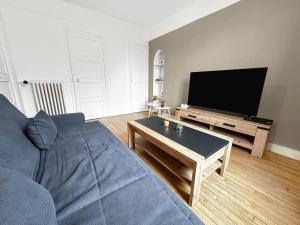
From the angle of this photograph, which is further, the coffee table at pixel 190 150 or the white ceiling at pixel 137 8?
the white ceiling at pixel 137 8

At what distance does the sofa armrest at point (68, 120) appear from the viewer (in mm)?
1687

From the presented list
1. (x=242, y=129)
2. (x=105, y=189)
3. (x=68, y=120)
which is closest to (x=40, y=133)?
(x=68, y=120)

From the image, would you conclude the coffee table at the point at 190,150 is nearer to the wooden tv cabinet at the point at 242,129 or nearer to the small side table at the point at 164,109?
the wooden tv cabinet at the point at 242,129

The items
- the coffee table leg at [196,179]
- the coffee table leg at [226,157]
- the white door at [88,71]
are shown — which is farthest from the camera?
the white door at [88,71]

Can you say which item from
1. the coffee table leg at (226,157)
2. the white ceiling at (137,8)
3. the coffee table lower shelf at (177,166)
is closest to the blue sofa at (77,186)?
the coffee table lower shelf at (177,166)

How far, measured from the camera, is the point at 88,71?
3186 millimetres

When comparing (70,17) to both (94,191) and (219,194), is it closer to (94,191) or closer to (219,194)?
(94,191)

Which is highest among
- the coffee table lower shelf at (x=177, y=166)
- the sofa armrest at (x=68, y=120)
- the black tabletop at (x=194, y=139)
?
the sofa armrest at (x=68, y=120)

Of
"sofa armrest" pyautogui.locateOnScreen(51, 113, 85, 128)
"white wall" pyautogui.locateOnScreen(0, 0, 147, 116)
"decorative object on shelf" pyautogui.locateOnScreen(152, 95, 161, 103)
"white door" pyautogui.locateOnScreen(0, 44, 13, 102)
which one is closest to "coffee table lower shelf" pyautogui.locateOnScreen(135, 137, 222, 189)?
"sofa armrest" pyautogui.locateOnScreen(51, 113, 85, 128)

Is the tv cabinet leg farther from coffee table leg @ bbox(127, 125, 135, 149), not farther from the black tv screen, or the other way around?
coffee table leg @ bbox(127, 125, 135, 149)

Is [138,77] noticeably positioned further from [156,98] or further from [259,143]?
[259,143]

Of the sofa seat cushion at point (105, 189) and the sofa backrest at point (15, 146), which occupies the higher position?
the sofa backrest at point (15, 146)

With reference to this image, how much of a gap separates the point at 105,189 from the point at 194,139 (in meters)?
0.98

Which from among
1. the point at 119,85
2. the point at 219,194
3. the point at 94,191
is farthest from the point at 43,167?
the point at 119,85
